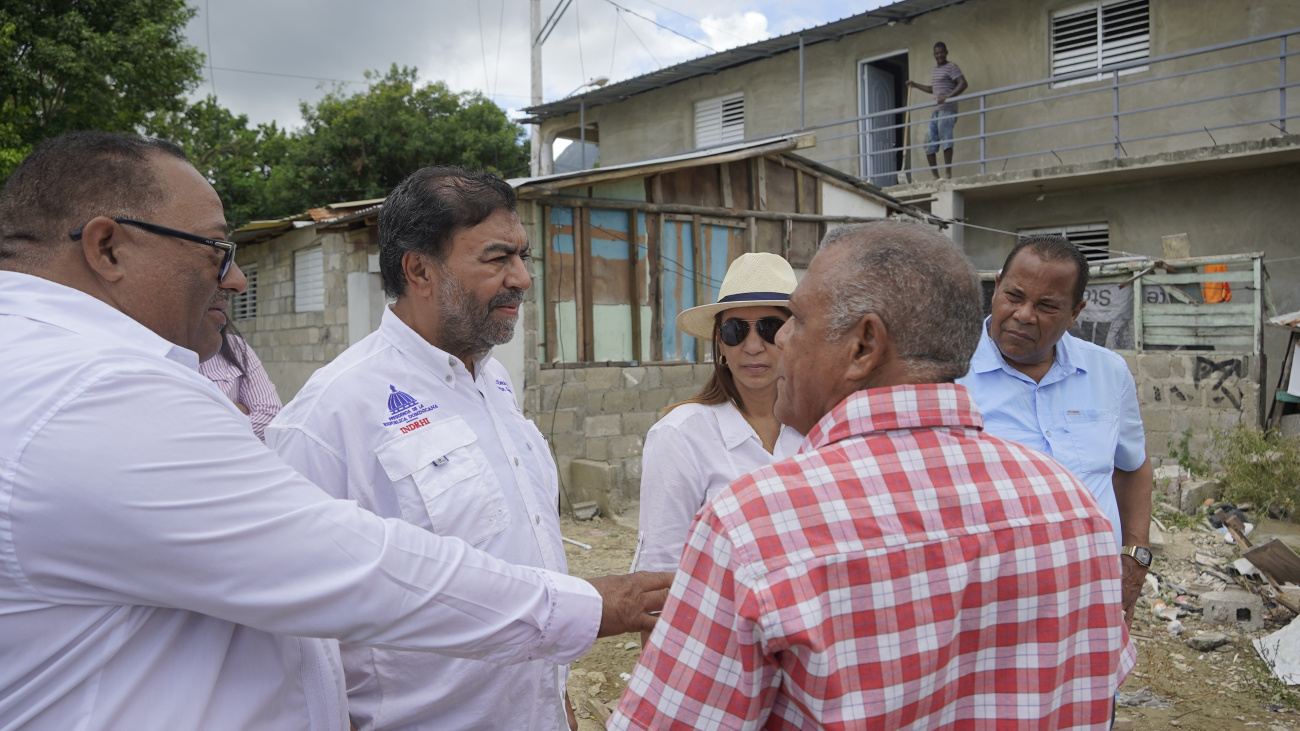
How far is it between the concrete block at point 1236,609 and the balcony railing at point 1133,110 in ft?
24.2

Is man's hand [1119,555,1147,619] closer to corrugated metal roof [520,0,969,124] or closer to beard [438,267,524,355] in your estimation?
beard [438,267,524,355]

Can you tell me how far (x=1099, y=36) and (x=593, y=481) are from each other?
418 inches

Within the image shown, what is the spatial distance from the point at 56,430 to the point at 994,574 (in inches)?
52.9

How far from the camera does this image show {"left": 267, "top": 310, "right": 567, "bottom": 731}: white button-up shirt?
75.1 inches

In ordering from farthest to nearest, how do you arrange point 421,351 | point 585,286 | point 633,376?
point 633,376
point 585,286
point 421,351

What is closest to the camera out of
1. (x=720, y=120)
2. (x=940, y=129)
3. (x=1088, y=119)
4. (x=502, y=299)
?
(x=502, y=299)

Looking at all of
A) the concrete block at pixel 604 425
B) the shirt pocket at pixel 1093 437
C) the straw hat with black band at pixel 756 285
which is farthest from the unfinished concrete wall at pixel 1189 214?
the straw hat with black band at pixel 756 285

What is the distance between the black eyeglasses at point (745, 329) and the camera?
281 centimetres

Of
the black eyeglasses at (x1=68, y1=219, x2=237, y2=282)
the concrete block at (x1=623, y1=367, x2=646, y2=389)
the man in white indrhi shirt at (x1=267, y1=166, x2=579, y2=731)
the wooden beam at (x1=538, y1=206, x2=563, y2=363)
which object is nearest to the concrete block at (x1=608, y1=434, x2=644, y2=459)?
the concrete block at (x1=623, y1=367, x2=646, y2=389)

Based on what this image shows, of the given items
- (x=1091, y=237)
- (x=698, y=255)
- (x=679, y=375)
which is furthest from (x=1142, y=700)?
(x=1091, y=237)

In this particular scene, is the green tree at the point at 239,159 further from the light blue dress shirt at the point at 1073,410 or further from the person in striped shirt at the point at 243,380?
the light blue dress shirt at the point at 1073,410

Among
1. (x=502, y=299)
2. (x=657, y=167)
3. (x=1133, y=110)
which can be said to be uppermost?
(x=1133, y=110)

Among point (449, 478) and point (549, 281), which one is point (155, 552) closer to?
point (449, 478)

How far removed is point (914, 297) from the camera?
4.42 feet
